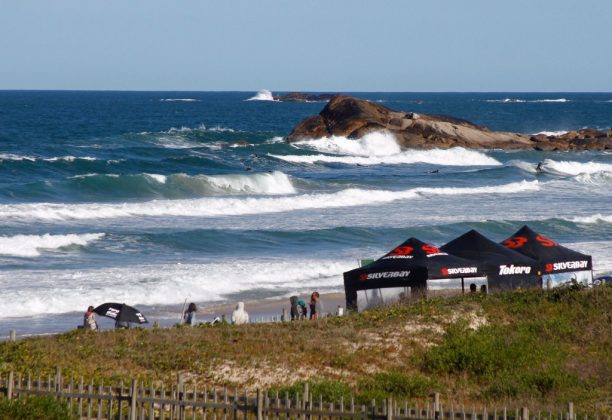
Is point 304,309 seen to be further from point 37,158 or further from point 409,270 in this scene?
point 37,158

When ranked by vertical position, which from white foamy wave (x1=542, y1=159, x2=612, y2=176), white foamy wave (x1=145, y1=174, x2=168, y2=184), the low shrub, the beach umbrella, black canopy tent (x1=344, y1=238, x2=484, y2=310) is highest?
black canopy tent (x1=344, y1=238, x2=484, y2=310)

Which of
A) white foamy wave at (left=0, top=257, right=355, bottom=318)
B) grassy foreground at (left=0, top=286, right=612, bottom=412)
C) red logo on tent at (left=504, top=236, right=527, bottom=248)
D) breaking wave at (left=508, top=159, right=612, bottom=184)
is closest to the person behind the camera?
grassy foreground at (left=0, top=286, right=612, bottom=412)

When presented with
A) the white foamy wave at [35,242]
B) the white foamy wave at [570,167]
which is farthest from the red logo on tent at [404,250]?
the white foamy wave at [570,167]

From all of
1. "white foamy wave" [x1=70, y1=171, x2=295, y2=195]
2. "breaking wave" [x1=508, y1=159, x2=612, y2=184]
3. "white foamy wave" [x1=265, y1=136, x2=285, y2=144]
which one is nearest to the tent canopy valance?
"white foamy wave" [x1=70, y1=171, x2=295, y2=195]

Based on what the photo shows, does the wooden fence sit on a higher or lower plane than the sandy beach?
higher

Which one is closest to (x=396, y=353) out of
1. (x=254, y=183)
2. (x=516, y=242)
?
(x=516, y=242)

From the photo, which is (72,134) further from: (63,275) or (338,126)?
(63,275)

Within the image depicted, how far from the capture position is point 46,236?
36.0m

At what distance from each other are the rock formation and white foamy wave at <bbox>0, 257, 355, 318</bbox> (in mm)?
49901

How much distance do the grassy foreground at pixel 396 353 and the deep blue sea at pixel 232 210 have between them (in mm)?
7578

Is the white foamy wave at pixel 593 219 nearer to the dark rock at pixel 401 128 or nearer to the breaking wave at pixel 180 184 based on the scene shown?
the breaking wave at pixel 180 184

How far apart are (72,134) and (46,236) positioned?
5676cm

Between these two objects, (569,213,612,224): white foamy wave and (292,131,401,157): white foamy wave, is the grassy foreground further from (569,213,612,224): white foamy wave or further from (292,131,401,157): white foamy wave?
(292,131,401,157): white foamy wave

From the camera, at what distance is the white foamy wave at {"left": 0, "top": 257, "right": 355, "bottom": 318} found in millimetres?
26172
